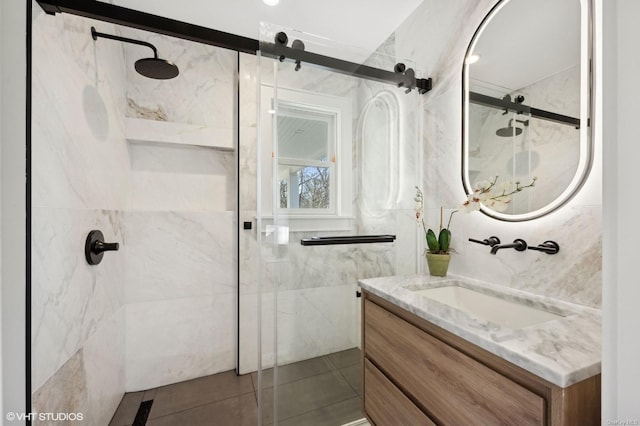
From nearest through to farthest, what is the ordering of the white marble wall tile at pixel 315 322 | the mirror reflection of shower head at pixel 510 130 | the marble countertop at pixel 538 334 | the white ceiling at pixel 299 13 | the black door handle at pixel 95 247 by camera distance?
1. the marble countertop at pixel 538 334
2. the mirror reflection of shower head at pixel 510 130
3. the black door handle at pixel 95 247
4. the white marble wall tile at pixel 315 322
5. the white ceiling at pixel 299 13

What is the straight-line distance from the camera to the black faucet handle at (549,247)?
991 millimetres

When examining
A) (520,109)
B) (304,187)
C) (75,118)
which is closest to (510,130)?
(520,109)

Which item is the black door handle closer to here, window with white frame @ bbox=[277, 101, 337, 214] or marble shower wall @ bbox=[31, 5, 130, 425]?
marble shower wall @ bbox=[31, 5, 130, 425]

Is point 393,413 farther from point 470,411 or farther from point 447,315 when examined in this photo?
point 447,315

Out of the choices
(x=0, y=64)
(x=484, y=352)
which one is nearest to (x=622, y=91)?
(x=484, y=352)

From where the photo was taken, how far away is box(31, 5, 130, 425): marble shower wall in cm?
97

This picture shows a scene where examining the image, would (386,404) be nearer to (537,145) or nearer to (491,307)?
(491,307)

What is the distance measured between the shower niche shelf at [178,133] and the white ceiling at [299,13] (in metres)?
0.70

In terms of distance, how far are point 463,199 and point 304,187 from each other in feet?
2.77

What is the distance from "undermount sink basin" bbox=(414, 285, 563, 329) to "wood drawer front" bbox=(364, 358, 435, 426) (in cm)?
41

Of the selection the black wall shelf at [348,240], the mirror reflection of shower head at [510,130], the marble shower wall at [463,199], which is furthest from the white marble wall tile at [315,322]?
the mirror reflection of shower head at [510,130]

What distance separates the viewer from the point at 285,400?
140 centimetres

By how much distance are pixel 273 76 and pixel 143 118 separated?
1.17 m

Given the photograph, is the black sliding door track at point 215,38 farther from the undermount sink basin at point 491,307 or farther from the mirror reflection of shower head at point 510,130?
the undermount sink basin at point 491,307
